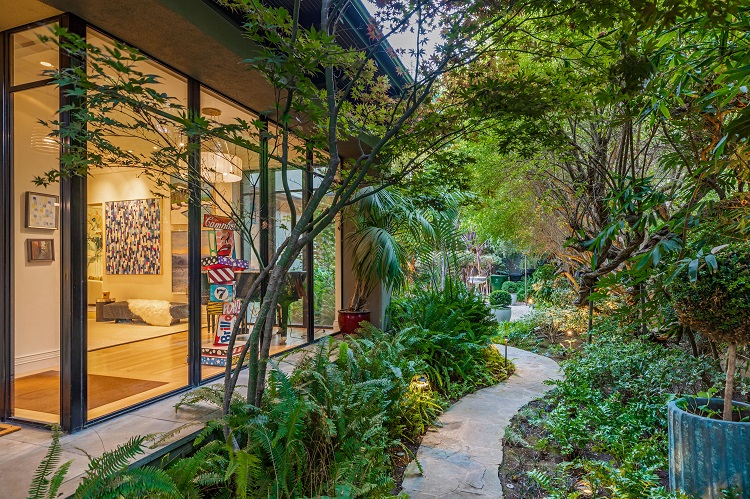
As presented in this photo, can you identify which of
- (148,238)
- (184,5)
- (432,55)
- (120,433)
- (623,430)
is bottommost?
(623,430)

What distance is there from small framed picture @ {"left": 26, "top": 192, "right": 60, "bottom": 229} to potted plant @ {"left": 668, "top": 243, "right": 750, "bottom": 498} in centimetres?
404

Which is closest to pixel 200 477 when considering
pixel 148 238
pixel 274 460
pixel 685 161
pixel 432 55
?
pixel 274 460

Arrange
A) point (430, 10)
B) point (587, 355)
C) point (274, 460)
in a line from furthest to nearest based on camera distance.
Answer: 1. point (587, 355)
2. point (430, 10)
3. point (274, 460)

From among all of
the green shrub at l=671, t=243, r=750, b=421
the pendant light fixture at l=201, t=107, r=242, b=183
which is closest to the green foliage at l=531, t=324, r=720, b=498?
the green shrub at l=671, t=243, r=750, b=421

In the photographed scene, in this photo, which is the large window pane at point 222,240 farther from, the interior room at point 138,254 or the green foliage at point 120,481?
the green foliage at point 120,481

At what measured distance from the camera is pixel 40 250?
3006mm

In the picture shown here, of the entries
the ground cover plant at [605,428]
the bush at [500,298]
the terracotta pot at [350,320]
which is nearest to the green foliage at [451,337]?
the terracotta pot at [350,320]

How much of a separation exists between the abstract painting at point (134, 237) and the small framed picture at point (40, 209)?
78cm

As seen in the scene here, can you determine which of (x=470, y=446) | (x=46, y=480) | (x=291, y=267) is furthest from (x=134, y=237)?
(x=470, y=446)

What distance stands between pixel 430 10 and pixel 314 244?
360 centimetres

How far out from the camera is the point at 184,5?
2727 millimetres

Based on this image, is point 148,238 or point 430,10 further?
point 148,238

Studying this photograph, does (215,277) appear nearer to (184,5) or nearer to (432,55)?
(184,5)

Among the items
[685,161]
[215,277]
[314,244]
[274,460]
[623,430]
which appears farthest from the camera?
[314,244]
